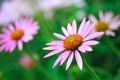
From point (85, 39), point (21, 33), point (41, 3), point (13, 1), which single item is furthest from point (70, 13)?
point (85, 39)

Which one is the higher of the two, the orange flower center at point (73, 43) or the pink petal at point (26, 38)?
the pink petal at point (26, 38)

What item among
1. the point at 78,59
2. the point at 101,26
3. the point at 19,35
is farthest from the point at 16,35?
the point at 78,59

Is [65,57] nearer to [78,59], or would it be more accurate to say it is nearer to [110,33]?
[78,59]

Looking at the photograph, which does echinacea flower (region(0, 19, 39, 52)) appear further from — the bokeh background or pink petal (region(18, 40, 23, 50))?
the bokeh background

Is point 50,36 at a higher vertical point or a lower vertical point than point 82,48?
higher

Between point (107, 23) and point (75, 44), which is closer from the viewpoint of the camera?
point (75, 44)

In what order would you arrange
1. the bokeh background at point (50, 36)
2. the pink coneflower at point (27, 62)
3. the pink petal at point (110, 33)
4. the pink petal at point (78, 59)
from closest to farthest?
1. the pink petal at point (78, 59)
2. the pink petal at point (110, 33)
3. the bokeh background at point (50, 36)
4. the pink coneflower at point (27, 62)

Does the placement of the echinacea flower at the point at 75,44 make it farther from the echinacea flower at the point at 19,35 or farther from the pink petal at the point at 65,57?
the echinacea flower at the point at 19,35

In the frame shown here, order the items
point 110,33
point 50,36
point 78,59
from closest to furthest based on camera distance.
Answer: point 78,59 → point 110,33 → point 50,36

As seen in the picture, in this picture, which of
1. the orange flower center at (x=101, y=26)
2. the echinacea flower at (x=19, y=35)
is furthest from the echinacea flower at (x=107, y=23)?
the echinacea flower at (x=19, y=35)
